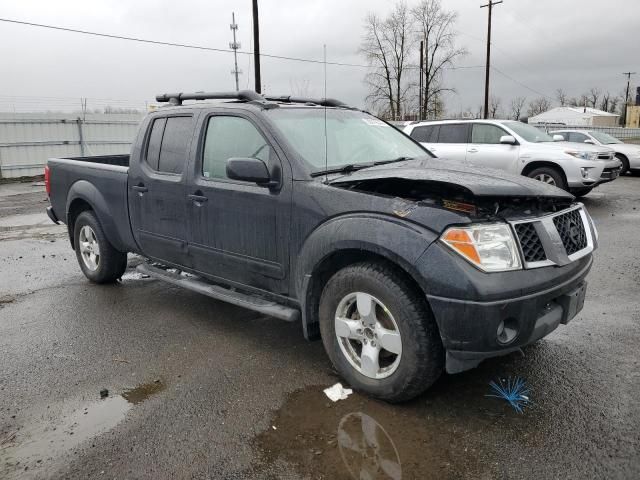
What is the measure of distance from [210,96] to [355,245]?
2244mm

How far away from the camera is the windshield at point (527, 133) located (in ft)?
37.1

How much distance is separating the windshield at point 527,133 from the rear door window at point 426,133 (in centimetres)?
149

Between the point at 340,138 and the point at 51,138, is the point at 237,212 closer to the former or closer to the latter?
the point at 340,138

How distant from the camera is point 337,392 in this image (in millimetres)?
3385

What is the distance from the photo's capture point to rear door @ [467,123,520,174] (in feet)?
36.2

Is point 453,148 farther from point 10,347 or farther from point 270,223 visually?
point 10,347

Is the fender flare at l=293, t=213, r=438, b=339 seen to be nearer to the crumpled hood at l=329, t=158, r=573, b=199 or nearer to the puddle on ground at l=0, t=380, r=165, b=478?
the crumpled hood at l=329, t=158, r=573, b=199

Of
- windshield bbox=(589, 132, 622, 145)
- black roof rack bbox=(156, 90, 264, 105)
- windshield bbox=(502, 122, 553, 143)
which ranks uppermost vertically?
black roof rack bbox=(156, 90, 264, 105)

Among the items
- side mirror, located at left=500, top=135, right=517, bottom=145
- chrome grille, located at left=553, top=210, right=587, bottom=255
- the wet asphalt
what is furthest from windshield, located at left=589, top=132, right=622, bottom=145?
chrome grille, located at left=553, top=210, right=587, bottom=255

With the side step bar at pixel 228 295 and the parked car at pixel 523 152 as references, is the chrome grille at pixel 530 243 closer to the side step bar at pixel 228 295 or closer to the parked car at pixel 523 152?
the side step bar at pixel 228 295

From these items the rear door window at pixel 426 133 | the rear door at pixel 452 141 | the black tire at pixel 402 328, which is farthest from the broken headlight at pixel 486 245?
the rear door window at pixel 426 133

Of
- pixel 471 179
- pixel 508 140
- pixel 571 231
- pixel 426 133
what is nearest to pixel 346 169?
pixel 471 179

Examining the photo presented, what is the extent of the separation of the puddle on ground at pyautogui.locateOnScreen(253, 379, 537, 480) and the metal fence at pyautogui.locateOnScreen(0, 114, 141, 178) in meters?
18.7

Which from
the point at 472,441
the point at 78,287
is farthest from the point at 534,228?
the point at 78,287
